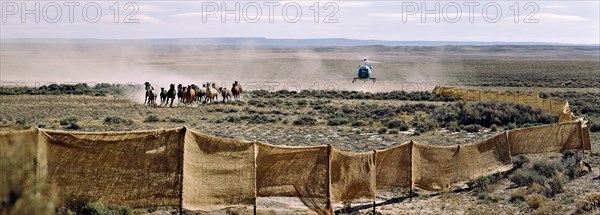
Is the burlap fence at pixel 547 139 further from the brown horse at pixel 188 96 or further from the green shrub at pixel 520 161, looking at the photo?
the brown horse at pixel 188 96

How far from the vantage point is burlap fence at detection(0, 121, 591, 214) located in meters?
10.6

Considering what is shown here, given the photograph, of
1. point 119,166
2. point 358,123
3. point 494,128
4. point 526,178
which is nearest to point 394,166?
point 526,178

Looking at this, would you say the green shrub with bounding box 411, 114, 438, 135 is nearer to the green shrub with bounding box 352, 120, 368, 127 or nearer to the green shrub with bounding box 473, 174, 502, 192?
the green shrub with bounding box 352, 120, 368, 127

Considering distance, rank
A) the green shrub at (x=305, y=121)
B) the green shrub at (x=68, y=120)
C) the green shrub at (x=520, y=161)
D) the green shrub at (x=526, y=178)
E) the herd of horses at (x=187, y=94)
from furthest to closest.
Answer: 1. the herd of horses at (x=187, y=94)
2. the green shrub at (x=305, y=121)
3. the green shrub at (x=68, y=120)
4. the green shrub at (x=520, y=161)
5. the green shrub at (x=526, y=178)

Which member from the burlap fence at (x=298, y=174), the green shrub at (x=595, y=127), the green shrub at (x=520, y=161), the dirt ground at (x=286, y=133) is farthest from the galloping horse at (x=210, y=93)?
the burlap fence at (x=298, y=174)

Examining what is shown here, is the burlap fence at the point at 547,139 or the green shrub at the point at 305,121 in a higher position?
the burlap fence at the point at 547,139

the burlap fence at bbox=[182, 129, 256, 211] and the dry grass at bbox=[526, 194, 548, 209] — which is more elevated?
the burlap fence at bbox=[182, 129, 256, 211]

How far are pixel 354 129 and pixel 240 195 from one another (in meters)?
18.6

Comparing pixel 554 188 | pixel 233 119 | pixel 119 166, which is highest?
pixel 119 166

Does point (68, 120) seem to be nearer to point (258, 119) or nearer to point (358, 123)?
point (258, 119)

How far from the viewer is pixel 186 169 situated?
436 inches

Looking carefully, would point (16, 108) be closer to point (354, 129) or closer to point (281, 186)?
point (354, 129)

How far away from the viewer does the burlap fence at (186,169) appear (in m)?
10.6

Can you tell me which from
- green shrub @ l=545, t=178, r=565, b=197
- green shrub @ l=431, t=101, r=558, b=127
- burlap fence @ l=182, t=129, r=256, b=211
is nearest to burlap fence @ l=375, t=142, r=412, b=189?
burlap fence @ l=182, t=129, r=256, b=211
